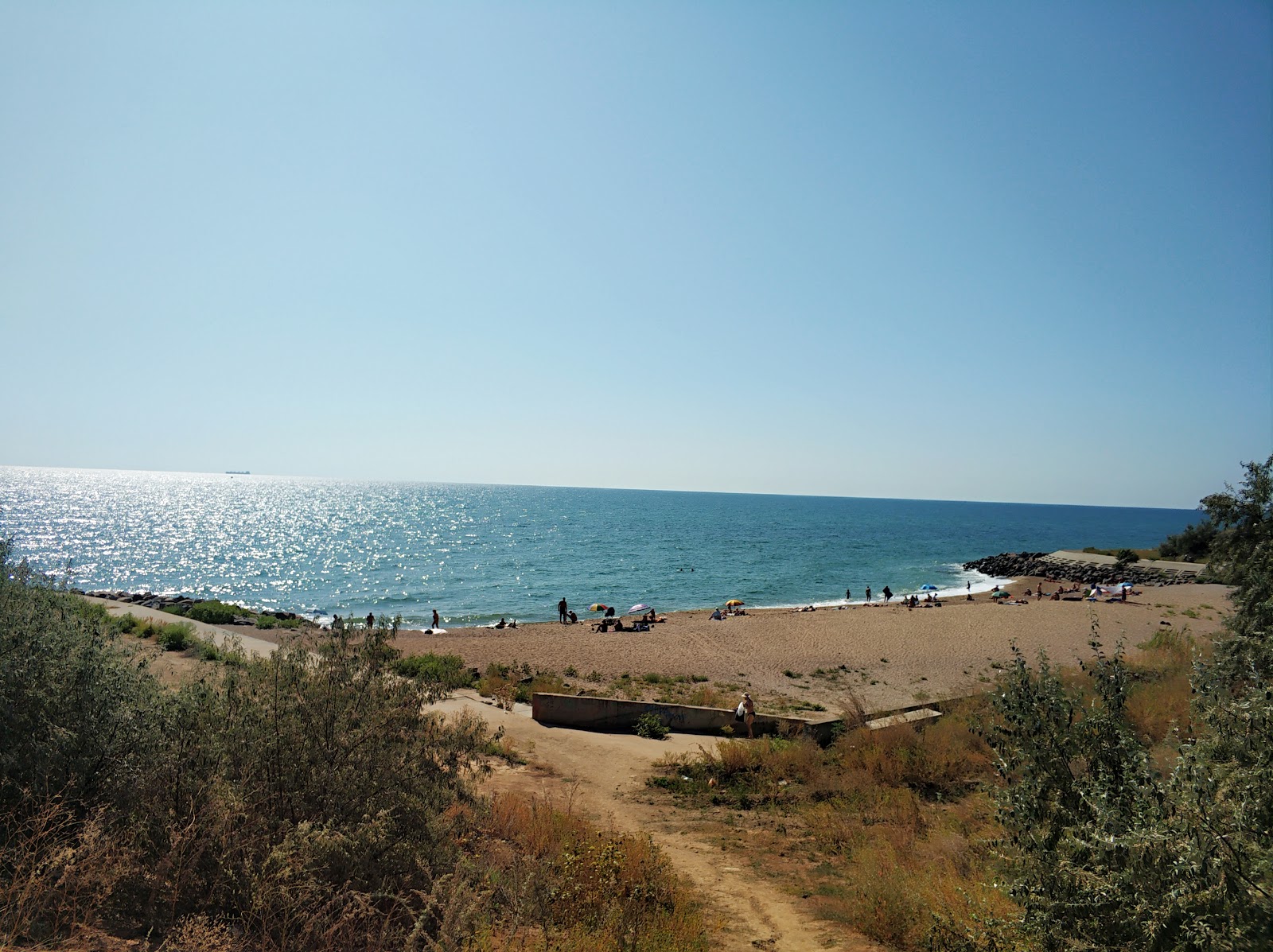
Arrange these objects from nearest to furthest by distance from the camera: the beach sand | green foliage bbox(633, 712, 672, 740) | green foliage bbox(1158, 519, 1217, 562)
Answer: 1. green foliage bbox(1158, 519, 1217, 562)
2. green foliage bbox(633, 712, 672, 740)
3. the beach sand

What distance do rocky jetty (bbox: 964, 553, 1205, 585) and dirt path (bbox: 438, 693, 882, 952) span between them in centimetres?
5454

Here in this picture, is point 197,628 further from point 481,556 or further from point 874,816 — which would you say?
point 481,556

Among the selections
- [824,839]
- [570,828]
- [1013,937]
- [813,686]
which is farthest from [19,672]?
[813,686]

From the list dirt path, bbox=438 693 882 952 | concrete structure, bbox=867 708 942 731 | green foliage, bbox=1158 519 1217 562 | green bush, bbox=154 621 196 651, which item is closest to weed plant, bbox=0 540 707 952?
dirt path, bbox=438 693 882 952

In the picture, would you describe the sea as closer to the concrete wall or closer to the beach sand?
the concrete wall

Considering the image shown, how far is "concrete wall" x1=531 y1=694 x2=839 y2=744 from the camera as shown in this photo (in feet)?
48.9

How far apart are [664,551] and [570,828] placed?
75749 mm

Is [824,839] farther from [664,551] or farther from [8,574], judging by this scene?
[664,551]

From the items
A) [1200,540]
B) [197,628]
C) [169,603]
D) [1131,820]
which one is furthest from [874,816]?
[169,603]

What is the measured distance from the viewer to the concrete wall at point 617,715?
14.9 m

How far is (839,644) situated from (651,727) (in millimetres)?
19952

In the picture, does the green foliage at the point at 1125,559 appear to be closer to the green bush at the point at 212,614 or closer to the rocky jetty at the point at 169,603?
the rocky jetty at the point at 169,603

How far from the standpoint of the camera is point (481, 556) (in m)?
74.6

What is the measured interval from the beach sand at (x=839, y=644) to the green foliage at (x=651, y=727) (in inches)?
217
